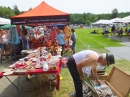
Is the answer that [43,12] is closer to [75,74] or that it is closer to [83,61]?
[75,74]

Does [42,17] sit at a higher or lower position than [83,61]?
higher

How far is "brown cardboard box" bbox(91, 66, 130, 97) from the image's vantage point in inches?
135

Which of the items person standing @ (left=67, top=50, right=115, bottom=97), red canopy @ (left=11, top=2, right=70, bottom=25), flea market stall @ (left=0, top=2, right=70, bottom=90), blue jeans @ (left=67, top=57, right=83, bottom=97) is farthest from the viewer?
red canopy @ (left=11, top=2, right=70, bottom=25)

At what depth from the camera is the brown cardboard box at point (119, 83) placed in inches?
135

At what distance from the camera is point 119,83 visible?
3816mm

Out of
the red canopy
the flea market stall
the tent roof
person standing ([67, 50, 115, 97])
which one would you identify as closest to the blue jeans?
person standing ([67, 50, 115, 97])

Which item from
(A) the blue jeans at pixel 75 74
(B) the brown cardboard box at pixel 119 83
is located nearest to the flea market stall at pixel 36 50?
(A) the blue jeans at pixel 75 74

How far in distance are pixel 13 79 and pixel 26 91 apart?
1.39 metres

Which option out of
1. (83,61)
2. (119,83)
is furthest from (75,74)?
(119,83)

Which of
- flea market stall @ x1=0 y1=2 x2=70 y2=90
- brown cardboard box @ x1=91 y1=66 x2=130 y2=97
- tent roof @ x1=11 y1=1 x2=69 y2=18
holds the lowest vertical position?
brown cardboard box @ x1=91 y1=66 x2=130 y2=97

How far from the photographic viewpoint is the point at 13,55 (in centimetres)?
991

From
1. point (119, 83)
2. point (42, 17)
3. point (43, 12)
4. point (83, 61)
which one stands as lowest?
point (119, 83)

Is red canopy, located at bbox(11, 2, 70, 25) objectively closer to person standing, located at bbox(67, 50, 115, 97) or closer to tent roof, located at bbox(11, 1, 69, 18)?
tent roof, located at bbox(11, 1, 69, 18)

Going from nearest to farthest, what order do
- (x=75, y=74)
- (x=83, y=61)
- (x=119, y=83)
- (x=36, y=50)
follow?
(x=83, y=61) → (x=75, y=74) → (x=119, y=83) → (x=36, y=50)
